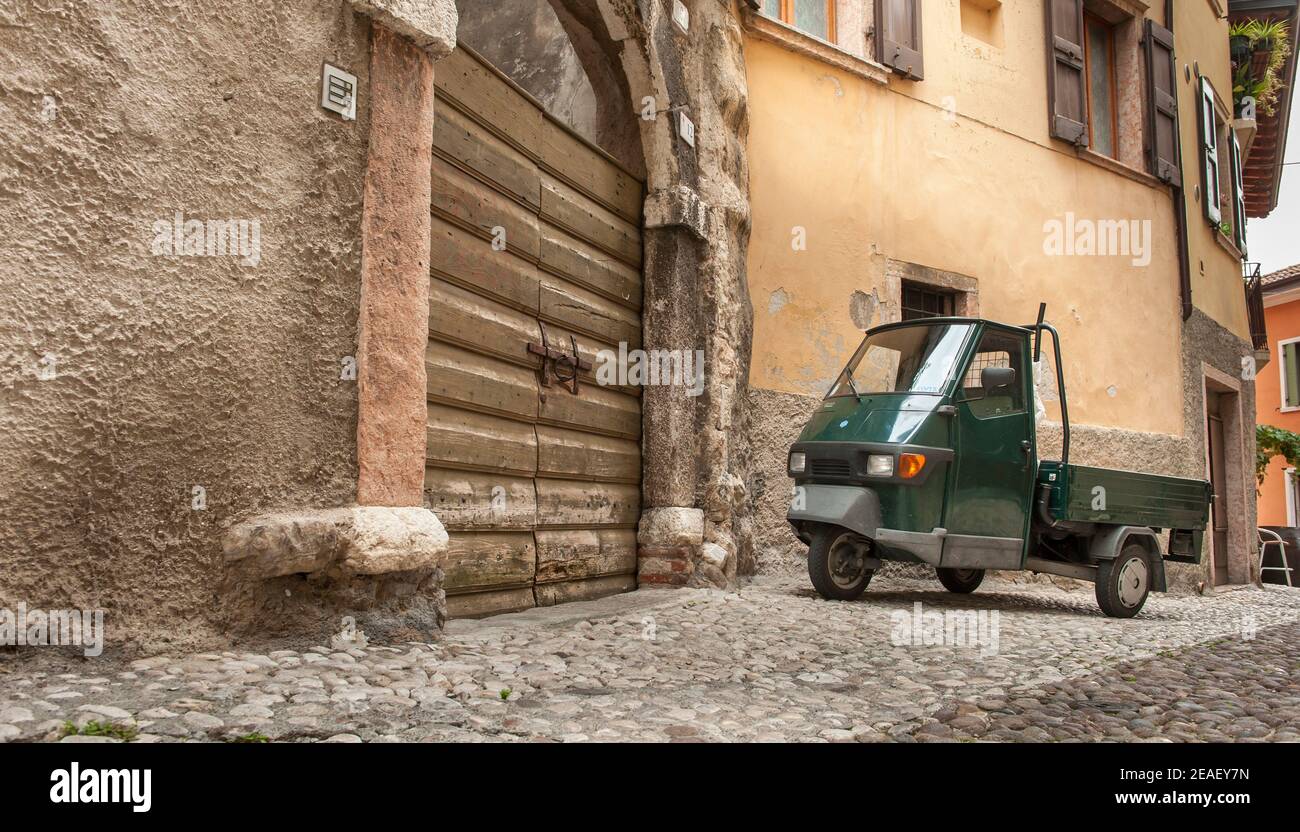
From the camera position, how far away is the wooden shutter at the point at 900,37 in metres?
8.52

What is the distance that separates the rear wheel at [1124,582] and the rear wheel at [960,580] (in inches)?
33.9

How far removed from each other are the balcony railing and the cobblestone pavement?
1076 centimetres

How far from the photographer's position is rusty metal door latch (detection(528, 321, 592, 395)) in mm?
5199

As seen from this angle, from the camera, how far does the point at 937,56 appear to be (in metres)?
8.95

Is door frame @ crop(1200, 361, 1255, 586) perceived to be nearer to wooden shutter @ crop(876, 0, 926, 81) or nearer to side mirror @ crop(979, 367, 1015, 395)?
wooden shutter @ crop(876, 0, 926, 81)

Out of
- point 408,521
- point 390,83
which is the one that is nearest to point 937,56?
point 390,83

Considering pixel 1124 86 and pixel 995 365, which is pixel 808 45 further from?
pixel 1124 86

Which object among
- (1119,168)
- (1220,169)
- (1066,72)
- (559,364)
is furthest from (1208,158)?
Result: (559,364)

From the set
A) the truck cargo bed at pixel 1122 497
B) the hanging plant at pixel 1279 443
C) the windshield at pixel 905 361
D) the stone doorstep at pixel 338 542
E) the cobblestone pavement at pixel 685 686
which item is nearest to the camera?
the cobblestone pavement at pixel 685 686

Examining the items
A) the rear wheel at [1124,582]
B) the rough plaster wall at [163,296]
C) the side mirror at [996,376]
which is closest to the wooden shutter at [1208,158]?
the rear wheel at [1124,582]

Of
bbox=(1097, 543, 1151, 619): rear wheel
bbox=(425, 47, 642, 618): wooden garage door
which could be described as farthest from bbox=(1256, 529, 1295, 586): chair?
bbox=(425, 47, 642, 618): wooden garage door

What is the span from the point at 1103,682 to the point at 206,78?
3.60 metres

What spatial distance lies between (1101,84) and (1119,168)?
1.24 m

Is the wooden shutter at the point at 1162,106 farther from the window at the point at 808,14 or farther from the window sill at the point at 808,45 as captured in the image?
the window at the point at 808,14
